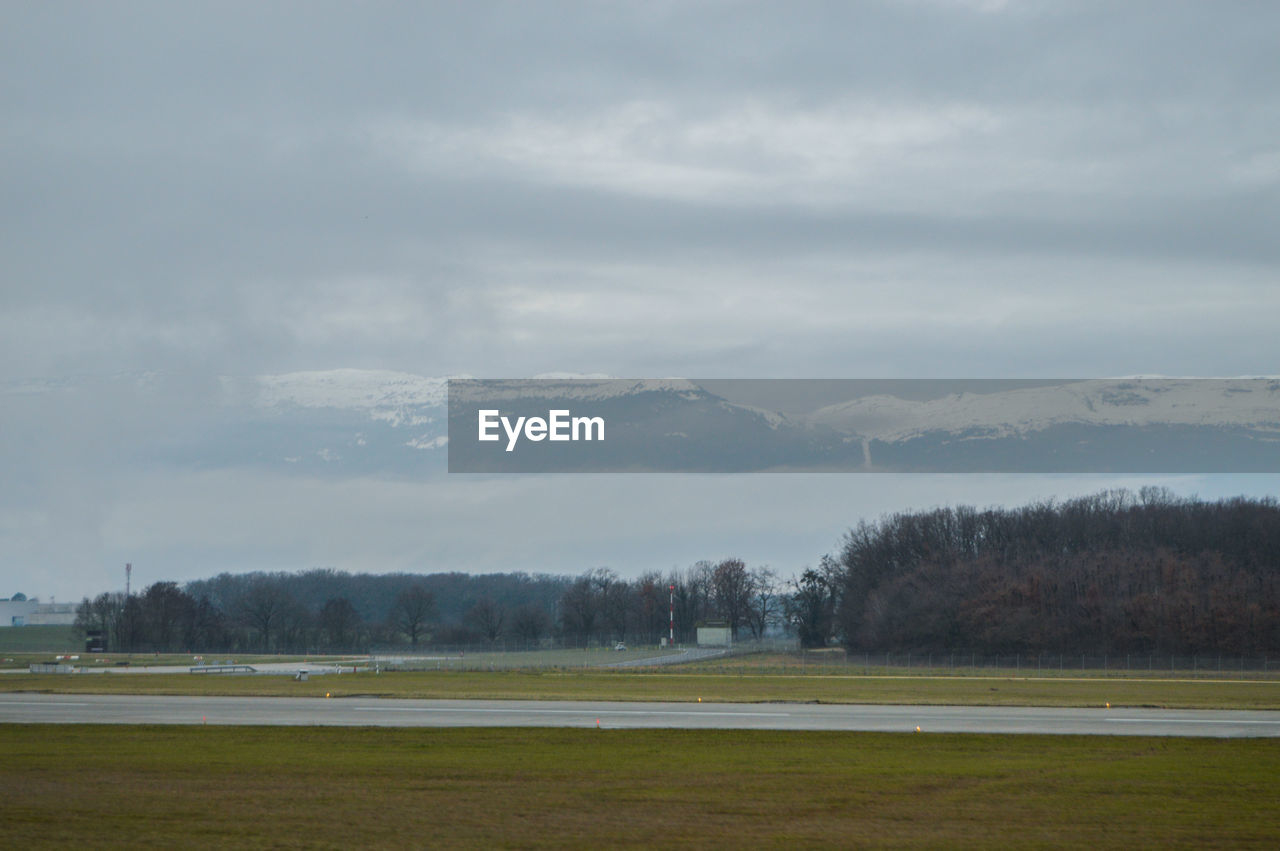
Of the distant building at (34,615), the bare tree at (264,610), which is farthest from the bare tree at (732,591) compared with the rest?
the distant building at (34,615)

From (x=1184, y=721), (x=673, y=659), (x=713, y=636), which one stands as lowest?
(x=713, y=636)

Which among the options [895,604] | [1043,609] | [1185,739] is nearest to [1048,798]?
[1185,739]

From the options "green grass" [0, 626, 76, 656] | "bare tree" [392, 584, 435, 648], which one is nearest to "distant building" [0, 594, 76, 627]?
"green grass" [0, 626, 76, 656]

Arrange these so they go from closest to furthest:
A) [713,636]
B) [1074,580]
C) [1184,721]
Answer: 1. [1184,721]
2. [1074,580]
3. [713,636]

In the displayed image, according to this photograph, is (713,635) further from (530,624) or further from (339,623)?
(339,623)

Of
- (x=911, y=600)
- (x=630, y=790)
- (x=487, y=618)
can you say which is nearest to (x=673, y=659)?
(x=911, y=600)

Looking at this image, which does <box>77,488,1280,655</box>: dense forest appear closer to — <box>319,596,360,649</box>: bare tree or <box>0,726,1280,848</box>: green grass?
<box>319,596,360,649</box>: bare tree

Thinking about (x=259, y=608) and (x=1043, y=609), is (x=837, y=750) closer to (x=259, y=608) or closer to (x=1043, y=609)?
(x=1043, y=609)
